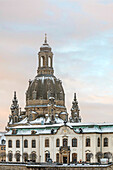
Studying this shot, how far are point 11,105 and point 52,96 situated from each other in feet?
45.3

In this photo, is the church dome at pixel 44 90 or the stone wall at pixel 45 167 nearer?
the stone wall at pixel 45 167

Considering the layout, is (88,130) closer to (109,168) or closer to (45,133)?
(45,133)

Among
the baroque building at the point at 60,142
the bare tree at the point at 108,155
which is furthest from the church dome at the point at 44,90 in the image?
the bare tree at the point at 108,155

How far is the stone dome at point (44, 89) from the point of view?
14638 cm

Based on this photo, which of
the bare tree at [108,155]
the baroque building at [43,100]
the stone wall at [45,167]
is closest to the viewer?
the stone wall at [45,167]

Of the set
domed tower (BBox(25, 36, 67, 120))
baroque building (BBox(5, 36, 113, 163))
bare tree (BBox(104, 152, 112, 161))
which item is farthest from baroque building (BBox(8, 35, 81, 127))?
bare tree (BBox(104, 152, 112, 161))

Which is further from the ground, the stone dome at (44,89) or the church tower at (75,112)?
the stone dome at (44,89)

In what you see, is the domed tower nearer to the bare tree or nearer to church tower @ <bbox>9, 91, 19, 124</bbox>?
church tower @ <bbox>9, 91, 19, 124</bbox>

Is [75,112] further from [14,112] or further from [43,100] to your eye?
[14,112]

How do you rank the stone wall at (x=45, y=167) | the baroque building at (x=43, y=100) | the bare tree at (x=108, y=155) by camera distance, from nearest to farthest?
the stone wall at (x=45, y=167) < the bare tree at (x=108, y=155) < the baroque building at (x=43, y=100)

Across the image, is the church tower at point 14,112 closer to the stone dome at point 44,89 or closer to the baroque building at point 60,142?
the stone dome at point 44,89

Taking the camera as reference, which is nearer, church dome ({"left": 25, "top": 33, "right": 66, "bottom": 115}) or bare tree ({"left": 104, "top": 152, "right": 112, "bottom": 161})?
bare tree ({"left": 104, "top": 152, "right": 112, "bottom": 161})

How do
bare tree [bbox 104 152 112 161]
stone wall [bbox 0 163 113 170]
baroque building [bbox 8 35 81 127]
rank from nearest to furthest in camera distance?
stone wall [bbox 0 163 113 170] → bare tree [bbox 104 152 112 161] → baroque building [bbox 8 35 81 127]

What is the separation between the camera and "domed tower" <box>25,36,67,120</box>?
475ft
